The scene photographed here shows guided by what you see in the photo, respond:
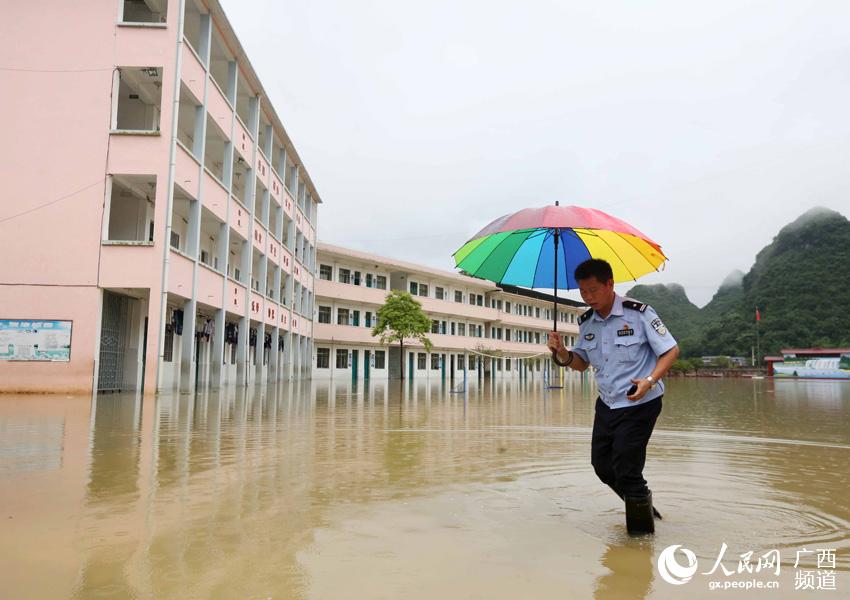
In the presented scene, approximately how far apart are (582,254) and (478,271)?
919 mm

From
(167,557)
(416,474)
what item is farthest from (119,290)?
(167,557)

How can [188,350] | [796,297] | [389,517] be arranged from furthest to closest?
1. [796,297]
2. [188,350]
3. [389,517]

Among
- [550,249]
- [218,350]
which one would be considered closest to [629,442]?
[550,249]

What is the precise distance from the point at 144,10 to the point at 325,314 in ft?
86.3

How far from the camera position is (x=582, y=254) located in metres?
5.54

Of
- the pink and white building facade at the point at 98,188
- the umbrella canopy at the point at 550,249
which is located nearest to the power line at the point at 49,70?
the pink and white building facade at the point at 98,188

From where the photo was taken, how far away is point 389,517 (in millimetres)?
3951

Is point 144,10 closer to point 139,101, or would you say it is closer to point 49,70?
point 139,101

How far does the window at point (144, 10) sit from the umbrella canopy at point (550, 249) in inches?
708

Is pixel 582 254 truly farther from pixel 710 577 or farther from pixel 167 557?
pixel 167 557

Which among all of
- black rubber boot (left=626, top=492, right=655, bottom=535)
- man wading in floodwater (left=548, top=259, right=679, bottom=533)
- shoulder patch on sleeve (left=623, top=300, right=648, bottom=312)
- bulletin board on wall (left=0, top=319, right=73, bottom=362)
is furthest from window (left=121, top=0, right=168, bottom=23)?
black rubber boot (left=626, top=492, right=655, bottom=535)

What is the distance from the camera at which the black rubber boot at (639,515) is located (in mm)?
3594

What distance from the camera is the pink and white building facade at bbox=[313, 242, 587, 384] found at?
143ft

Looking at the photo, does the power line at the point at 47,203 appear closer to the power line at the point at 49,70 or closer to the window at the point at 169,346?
Answer: the power line at the point at 49,70
